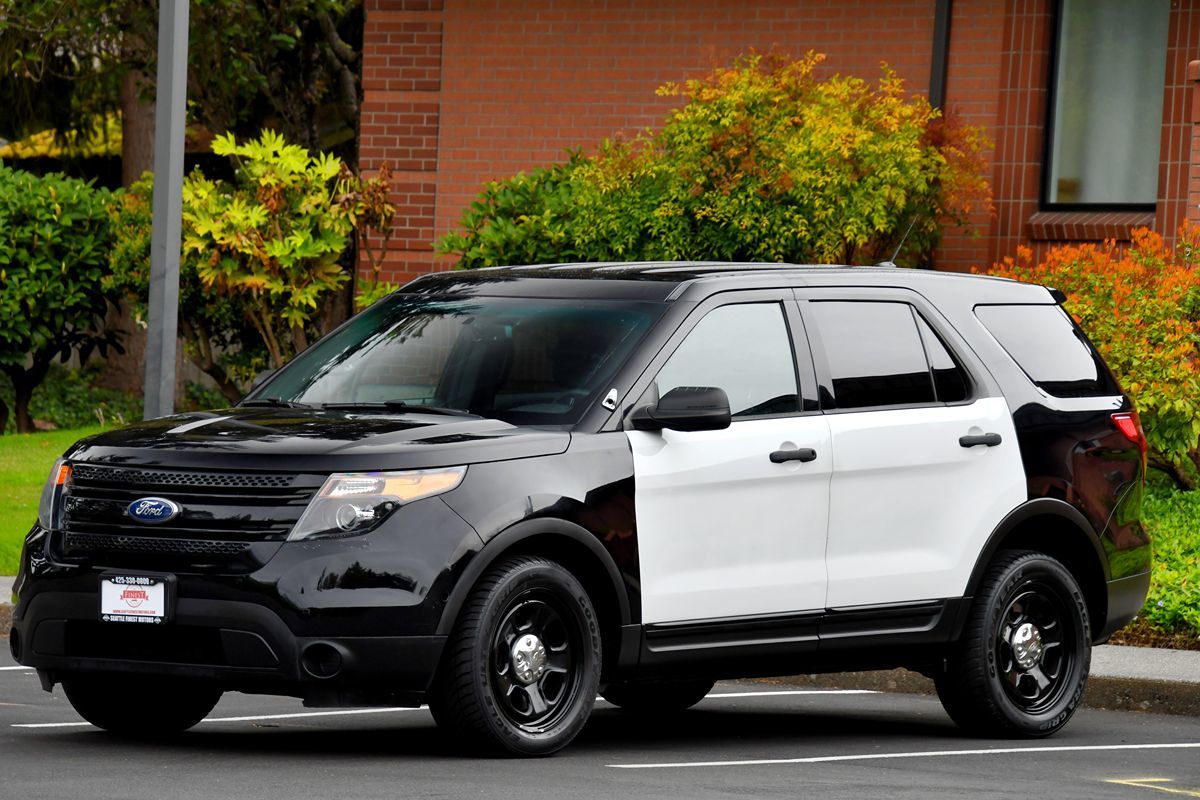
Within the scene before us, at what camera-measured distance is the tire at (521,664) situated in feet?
24.7

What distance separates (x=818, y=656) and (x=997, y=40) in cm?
1041

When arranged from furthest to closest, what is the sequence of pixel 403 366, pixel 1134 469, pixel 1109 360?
pixel 1109 360
pixel 1134 469
pixel 403 366

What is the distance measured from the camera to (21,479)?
16.8m

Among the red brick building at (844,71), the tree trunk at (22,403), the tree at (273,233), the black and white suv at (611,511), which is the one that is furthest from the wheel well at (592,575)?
the tree trunk at (22,403)

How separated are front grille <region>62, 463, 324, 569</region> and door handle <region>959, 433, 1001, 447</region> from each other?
2.91m

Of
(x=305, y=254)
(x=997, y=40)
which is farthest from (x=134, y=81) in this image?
(x=997, y=40)

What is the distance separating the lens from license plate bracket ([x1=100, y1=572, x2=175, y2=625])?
748 cm

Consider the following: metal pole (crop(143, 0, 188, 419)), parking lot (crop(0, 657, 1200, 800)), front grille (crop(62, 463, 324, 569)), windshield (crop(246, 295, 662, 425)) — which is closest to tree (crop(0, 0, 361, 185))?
metal pole (crop(143, 0, 188, 419))

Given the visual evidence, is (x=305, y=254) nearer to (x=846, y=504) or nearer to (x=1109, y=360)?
(x=1109, y=360)

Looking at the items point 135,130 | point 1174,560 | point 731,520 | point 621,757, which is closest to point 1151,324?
point 1174,560

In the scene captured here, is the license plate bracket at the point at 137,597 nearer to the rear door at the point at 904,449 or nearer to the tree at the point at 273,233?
the rear door at the point at 904,449

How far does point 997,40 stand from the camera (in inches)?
715

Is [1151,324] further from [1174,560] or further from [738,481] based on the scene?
[738,481]

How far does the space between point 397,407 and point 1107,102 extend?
1106cm
